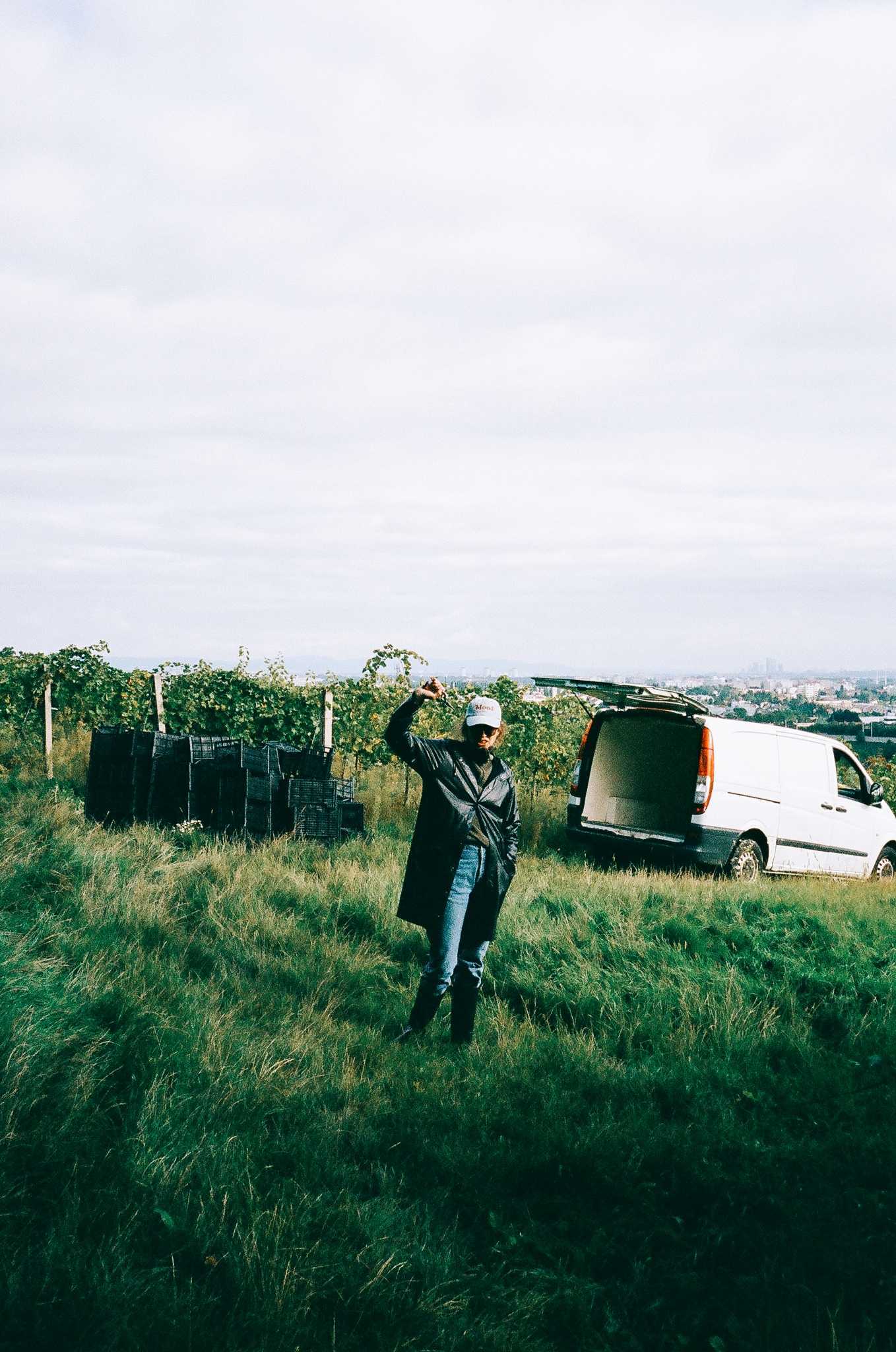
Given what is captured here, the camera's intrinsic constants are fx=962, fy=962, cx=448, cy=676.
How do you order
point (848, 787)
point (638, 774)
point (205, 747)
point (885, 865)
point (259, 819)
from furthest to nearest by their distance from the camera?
point (885, 865)
point (848, 787)
point (638, 774)
point (205, 747)
point (259, 819)

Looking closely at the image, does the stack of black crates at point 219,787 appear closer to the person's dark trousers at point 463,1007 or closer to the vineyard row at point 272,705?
the vineyard row at point 272,705

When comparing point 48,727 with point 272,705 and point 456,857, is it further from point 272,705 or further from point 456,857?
point 456,857

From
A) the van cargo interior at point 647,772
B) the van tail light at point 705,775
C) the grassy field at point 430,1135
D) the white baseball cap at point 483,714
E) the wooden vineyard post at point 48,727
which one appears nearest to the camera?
the grassy field at point 430,1135

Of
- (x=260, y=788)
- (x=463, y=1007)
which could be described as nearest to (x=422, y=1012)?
(x=463, y=1007)

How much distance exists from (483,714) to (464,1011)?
61.0 inches

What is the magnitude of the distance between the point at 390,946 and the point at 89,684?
38.5ft

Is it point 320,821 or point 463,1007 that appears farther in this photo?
point 320,821

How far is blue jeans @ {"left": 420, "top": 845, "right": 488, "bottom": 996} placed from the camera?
16.4 feet

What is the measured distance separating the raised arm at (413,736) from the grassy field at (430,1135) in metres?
1.43

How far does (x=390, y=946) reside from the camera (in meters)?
6.59

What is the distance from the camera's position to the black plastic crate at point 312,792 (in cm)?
958

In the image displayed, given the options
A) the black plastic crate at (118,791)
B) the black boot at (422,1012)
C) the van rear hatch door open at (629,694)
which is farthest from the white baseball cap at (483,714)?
the black plastic crate at (118,791)

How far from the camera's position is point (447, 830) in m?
5.04

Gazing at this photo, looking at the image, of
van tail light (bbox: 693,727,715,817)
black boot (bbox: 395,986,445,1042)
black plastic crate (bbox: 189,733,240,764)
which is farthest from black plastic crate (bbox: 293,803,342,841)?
black boot (bbox: 395,986,445,1042)
